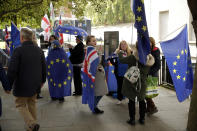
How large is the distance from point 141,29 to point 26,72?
2.28 metres

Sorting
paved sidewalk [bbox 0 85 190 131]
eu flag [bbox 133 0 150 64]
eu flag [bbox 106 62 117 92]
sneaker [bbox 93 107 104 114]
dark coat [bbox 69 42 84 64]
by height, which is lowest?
paved sidewalk [bbox 0 85 190 131]

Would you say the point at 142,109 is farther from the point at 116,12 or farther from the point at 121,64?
the point at 116,12

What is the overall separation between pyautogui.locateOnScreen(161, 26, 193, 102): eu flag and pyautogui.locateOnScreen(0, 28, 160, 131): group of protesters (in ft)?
1.14

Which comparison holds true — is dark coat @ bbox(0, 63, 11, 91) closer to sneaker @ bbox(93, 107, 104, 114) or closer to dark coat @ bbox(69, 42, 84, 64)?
sneaker @ bbox(93, 107, 104, 114)

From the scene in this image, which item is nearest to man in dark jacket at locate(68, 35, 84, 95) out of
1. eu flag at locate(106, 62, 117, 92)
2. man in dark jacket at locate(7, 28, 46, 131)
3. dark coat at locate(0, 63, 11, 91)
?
eu flag at locate(106, 62, 117, 92)

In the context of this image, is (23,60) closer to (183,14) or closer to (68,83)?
(68,83)

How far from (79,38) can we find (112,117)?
3.16 meters

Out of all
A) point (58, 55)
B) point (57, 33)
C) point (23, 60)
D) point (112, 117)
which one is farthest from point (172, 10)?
point (23, 60)

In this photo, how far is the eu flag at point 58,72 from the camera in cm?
758

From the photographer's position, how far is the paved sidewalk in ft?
18.0

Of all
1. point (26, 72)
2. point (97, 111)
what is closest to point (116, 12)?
point (97, 111)

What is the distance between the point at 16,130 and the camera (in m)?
5.35

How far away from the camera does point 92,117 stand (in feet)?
20.4

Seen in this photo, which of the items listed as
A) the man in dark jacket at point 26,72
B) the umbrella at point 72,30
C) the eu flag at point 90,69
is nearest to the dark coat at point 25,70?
the man in dark jacket at point 26,72
